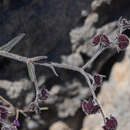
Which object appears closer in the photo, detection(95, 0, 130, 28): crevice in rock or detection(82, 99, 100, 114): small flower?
detection(82, 99, 100, 114): small flower

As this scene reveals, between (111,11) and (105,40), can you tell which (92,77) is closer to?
(105,40)

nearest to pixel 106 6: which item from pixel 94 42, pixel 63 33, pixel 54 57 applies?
pixel 63 33

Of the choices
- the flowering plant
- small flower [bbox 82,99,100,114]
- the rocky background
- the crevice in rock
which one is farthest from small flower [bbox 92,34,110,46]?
the crevice in rock

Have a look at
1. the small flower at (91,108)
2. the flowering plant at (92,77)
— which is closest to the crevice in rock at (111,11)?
the flowering plant at (92,77)

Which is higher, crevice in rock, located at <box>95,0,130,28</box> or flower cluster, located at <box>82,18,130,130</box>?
crevice in rock, located at <box>95,0,130,28</box>

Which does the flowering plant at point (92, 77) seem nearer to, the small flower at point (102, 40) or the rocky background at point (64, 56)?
the small flower at point (102, 40)

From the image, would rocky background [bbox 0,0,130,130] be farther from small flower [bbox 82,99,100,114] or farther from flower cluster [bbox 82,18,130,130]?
small flower [bbox 82,99,100,114]

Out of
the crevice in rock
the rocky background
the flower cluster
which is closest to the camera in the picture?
the flower cluster

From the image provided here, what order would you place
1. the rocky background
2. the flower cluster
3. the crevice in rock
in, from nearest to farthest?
the flower cluster < the rocky background < the crevice in rock
